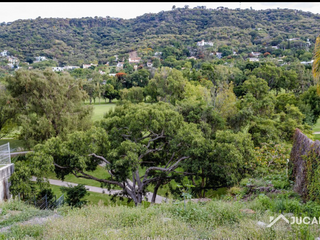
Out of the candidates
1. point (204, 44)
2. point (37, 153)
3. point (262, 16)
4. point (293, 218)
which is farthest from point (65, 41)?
point (293, 218)

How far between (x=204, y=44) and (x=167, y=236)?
12380 centimetres

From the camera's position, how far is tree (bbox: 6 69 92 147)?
63.6ft

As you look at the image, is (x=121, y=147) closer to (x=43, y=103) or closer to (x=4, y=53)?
(x=43, y=103)

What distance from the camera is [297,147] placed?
7.69m

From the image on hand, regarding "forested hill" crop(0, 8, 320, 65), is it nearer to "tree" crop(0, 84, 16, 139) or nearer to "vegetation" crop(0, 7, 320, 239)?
"vegetation" crop(0, 7, 320, 239)

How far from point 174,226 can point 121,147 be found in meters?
7.82

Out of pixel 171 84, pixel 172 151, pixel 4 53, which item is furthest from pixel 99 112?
pixel 4 53

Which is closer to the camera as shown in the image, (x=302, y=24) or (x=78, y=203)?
(x=78, y=203)

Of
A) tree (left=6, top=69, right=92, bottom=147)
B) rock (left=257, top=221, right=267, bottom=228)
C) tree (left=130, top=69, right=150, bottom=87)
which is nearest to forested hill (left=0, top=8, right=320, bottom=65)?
tree (left=130, top=69, right=150, bottom=87)

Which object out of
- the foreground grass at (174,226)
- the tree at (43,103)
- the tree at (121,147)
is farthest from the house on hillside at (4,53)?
the foreground grass at (174,226)

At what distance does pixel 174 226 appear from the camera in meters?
5.18

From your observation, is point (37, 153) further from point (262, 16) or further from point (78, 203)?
point (262, 16)

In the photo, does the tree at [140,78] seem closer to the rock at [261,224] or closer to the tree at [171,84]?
the tree at [171,84]

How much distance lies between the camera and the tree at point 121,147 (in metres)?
12.0
